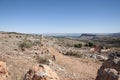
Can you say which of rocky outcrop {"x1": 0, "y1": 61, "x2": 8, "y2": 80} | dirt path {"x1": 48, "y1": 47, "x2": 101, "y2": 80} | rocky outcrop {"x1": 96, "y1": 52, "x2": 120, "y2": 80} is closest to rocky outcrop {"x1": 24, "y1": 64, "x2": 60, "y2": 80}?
rocky outcrop {"x1": 96, "y1": 52, "x2": 120, "y2": 80}

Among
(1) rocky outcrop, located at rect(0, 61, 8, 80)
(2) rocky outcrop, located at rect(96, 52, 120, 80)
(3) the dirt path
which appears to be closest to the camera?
(2) rocky outcrop, located at rect(96, 52, 120, 80)

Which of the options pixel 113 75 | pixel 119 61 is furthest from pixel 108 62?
pixel 113 75

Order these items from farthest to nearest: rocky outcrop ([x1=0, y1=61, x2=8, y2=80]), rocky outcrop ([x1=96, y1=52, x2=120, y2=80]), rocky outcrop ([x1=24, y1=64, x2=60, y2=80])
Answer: rocky outcrop ([x1=0, y1=61, x2=8, y2=80]) → rocky outcrop ([x1=96, y1=52, x2=120, y2=80]) → rocky outcrop ([x1=24, y1=64, x2=60, y2=80])

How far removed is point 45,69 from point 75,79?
521 cm

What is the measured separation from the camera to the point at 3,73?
884cm

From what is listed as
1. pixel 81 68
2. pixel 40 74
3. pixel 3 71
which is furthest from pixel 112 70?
pixel 81 68

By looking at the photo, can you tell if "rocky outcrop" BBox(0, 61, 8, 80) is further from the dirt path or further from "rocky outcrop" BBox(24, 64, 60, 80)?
the dirt path

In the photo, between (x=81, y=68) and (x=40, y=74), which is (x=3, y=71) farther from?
(x=81, y=68)

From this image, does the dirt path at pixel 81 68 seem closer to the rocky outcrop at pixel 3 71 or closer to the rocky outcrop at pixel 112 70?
the rocky outcrop at pixel 112 70

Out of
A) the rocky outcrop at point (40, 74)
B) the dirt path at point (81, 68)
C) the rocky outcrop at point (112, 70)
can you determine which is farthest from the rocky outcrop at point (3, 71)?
the dirt path at point (81, 68)

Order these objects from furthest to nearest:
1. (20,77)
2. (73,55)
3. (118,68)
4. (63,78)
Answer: (73,55), (63,78), (20,77), (118,68)

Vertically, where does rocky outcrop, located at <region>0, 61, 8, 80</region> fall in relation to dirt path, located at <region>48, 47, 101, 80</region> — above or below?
above

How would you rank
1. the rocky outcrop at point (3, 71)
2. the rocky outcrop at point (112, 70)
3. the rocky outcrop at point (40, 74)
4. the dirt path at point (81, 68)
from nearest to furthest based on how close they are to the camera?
the rocky outcrop at point (40, 74) → the rocky outcrop at point (112, 70) → the rocky outcrop at point (3, 71) → the dirt path at point (81, 68)

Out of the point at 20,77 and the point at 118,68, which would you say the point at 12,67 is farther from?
the point at 118,68
